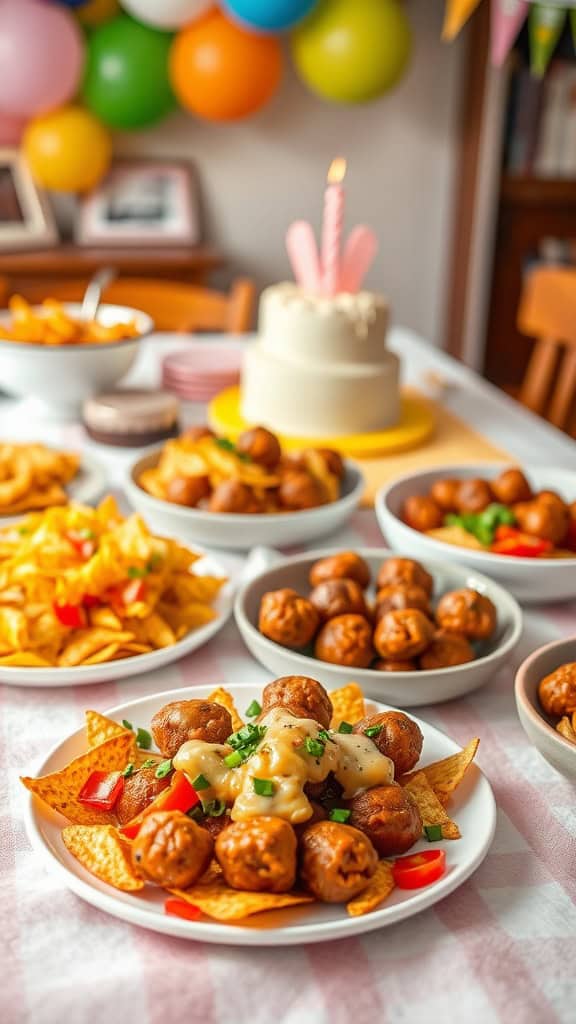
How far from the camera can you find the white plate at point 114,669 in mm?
1127

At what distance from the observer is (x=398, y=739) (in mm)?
897

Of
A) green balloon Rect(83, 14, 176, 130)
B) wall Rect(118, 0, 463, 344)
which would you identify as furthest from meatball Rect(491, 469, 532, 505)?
wall Rect(118, 0, 463, 344)

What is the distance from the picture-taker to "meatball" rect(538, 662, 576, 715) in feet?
3.24

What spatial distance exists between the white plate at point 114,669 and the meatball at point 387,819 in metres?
0.39

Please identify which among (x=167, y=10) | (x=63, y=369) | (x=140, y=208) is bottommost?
(x=63, y=369)

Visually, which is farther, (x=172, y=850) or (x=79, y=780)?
(x=79, y=780)

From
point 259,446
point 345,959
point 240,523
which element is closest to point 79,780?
point 345,959

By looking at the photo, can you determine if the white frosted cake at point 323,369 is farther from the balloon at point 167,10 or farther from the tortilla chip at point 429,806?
the balloon at point 167,10

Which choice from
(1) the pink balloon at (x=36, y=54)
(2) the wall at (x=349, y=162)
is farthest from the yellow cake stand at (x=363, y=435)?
(2) the wall at (x=349, y=162)

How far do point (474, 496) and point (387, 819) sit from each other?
2.61 feet

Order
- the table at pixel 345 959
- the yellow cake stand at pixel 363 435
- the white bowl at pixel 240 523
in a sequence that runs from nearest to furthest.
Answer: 1. the table at pixel 345 959
2. the white bowl at pixel 240 523
3. the yellow cake stand at pixel 363 435

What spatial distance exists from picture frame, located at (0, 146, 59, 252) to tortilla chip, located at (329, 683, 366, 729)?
3.29 metres

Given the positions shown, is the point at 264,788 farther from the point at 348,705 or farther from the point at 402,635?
the point at 402,635

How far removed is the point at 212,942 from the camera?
0.77 metres
